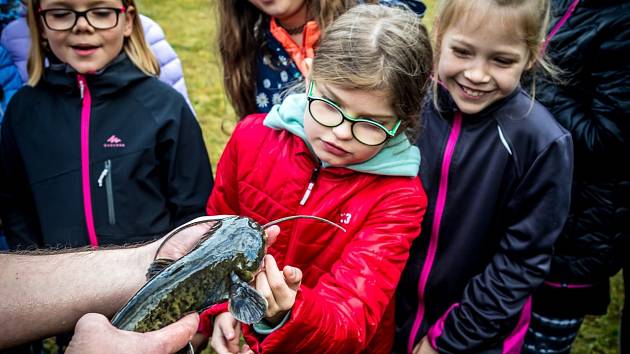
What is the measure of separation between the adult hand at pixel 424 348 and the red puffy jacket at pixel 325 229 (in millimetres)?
143

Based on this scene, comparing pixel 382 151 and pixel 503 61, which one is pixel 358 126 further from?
pixel 503 61

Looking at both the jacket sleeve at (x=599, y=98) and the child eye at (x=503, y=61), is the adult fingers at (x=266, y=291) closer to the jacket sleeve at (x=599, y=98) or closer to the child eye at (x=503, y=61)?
the child eye at (x=503, y=61)

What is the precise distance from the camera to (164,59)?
13.4ft

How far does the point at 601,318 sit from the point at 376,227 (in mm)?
3270

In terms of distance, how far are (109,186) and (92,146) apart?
9.9 inches

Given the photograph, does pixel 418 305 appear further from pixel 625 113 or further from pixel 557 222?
pixel 625 113

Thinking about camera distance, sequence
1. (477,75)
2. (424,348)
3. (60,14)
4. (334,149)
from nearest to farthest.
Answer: (334,149)
(477,75)
(424,348)
(60,14)

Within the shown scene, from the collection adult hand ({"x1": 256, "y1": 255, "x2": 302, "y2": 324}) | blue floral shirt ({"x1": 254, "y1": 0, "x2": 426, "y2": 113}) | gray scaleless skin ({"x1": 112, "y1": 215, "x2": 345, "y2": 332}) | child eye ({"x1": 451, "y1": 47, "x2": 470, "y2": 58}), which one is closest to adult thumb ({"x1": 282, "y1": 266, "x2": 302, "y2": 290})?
adult hand ({"x1": 256, "y1": 255, "x2": 302, "y2": 324})

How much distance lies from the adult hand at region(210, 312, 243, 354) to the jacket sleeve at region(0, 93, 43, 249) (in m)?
1.41

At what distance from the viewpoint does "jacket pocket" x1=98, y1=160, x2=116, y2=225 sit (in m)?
3.02

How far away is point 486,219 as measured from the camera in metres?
2.56

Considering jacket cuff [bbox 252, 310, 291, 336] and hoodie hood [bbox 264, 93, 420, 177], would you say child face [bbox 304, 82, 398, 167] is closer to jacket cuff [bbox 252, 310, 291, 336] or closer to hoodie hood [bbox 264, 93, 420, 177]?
hoodie hood [bbox 264, 93, 420, 177]

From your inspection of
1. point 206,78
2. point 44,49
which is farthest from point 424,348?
point 206,78

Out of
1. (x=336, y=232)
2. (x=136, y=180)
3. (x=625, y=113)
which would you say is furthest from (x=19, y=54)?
(x=625, y=113)
